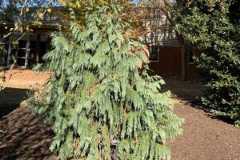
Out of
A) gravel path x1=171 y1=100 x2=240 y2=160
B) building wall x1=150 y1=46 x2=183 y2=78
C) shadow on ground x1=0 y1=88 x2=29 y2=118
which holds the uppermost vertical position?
building wall x1=150 y1=46 x2=183 y2=78

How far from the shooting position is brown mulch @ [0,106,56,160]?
34.0ft

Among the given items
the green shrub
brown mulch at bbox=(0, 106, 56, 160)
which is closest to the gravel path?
brown mulch at bbox=(0, 106, 56, 160)

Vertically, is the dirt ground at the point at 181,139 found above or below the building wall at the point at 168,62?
below

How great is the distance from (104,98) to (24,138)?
5.63m

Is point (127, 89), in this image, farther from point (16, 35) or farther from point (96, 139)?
point (16, 35)

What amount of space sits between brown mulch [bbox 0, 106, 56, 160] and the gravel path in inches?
107

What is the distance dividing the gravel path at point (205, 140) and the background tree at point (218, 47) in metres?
0.57

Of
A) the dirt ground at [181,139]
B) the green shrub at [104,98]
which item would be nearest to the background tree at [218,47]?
the dirt ground at [181,139]

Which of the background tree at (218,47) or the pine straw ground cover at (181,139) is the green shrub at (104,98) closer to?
the pine straw ground cover at (181,139)

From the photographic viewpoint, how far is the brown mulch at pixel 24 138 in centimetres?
1037

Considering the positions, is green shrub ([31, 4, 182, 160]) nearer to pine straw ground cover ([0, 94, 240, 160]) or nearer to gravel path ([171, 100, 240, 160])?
pine straw ground cover ([0, 94, 240, 160])

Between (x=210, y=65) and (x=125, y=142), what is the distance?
8.60 meters

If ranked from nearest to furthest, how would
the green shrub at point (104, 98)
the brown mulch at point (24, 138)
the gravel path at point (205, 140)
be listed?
the green shrub at point (104, 98), the brown mulch at point (24, 138), the gravel path at point (205, 140)

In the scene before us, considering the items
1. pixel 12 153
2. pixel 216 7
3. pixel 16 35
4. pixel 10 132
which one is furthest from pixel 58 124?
pixel 216 7
